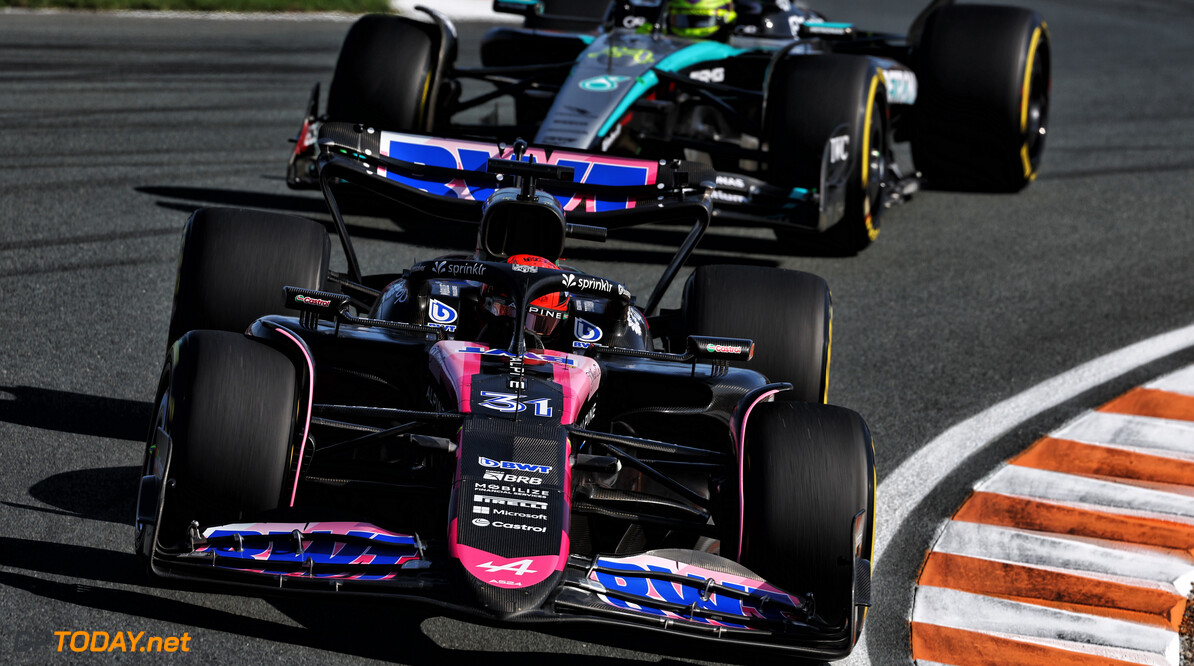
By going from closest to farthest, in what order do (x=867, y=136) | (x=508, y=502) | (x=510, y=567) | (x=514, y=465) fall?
1. (x=510, y=567)
2. (x=508, y=502)
3. (x=514, y=465)
4. (x=867, y=136)

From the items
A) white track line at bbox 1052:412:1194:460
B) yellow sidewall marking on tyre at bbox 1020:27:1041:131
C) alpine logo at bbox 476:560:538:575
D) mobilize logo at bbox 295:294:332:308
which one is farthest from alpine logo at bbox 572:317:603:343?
yellow sidewall marking on tyre at bbox 1020:27:1041:131

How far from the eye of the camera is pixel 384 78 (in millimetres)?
9273

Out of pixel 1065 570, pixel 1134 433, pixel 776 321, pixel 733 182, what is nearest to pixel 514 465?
pixel 776 321

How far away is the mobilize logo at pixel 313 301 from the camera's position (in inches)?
186

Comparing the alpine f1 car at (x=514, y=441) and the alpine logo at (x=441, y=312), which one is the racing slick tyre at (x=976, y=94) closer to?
the alpine f1 car at (x=514, y=441)

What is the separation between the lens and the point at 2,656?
402cm

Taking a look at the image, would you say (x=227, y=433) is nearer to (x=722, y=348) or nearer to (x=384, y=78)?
(x=722, y=348)

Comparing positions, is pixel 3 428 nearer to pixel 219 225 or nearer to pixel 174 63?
pixel 219 225

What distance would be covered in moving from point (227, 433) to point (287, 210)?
5580mm

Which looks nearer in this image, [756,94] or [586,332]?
[586,332]

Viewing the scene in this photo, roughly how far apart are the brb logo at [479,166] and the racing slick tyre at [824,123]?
2674mm

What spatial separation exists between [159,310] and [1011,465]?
13.7 ft

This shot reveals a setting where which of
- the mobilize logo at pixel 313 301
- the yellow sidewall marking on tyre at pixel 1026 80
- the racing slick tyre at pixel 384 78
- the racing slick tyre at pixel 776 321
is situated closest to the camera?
the mobilize logo at pixel 313 301

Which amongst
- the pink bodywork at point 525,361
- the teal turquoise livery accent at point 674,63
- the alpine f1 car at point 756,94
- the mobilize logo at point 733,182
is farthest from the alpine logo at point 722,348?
the teal turquoise livery accent at point 674,63
